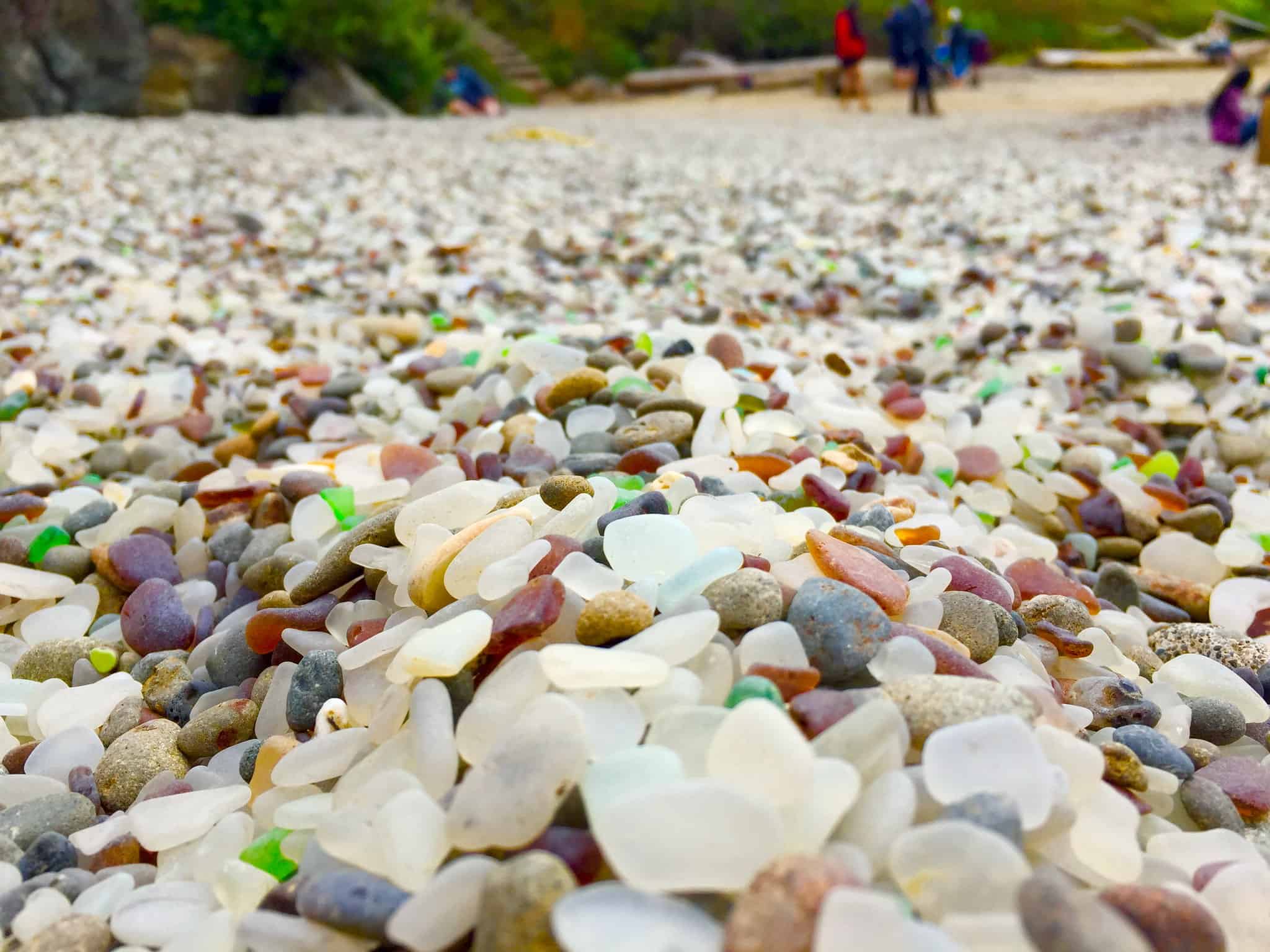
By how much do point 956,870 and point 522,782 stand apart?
0.30 meters

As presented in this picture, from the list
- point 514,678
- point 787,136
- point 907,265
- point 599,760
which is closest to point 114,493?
point 514,678

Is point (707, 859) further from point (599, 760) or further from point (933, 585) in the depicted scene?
point (933, 585)

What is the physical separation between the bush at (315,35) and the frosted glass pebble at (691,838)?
9.86 meters

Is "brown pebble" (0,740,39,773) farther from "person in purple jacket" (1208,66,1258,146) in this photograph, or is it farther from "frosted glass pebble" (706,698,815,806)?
"person in purple jacket" (1208,66,1258,146)

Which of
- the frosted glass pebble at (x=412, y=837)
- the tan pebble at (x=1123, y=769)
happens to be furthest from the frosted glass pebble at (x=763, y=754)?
the tan pebble at (x=1123, y=769)

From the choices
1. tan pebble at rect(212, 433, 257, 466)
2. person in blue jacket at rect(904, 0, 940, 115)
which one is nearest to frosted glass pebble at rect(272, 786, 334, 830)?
tan pebble at rect(212, 433, 257, 466)

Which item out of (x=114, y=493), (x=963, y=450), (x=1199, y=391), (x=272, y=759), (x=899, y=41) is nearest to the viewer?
(x=272, y=759)

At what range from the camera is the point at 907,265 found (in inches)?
130

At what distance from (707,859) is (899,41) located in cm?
1248

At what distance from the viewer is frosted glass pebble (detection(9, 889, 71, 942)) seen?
736mm

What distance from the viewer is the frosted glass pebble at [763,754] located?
638mm

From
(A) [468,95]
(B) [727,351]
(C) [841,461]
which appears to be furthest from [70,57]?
(C) [841,461]

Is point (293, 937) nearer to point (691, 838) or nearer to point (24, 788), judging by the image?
point (691, 838)

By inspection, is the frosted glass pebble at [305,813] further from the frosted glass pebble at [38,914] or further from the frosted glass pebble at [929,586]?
the frosted glass pebble at [929,586]
